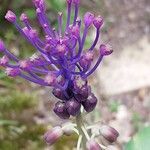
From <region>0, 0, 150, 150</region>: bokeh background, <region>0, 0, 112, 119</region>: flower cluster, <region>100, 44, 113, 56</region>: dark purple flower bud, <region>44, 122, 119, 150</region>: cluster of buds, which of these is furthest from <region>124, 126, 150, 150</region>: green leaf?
<region>0, 0, 150, 150</region>: bokeh background

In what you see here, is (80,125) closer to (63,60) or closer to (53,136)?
(53,136)

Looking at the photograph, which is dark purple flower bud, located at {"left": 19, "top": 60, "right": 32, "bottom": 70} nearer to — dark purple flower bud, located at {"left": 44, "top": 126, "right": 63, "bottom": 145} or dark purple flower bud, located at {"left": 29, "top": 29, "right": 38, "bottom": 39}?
dark purple flower bud, located at {"left": 29, "top": 29, "right": 38, "bottom": 39}

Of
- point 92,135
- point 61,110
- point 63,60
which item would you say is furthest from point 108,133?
point 63,60

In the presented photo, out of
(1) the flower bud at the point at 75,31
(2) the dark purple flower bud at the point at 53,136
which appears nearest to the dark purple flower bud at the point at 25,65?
(1) the flower bud at the point at 75,31

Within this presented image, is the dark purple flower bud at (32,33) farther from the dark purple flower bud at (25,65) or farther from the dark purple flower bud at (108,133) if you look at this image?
the dark purple flower bud at (108,133)

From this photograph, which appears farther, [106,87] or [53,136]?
[106,87]

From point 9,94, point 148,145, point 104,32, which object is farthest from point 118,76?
point 148,145

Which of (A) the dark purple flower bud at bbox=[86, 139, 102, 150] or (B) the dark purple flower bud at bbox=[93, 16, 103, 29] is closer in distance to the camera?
(B) the dark purple flower bud at bbox=[93, 16, 103, 29]
